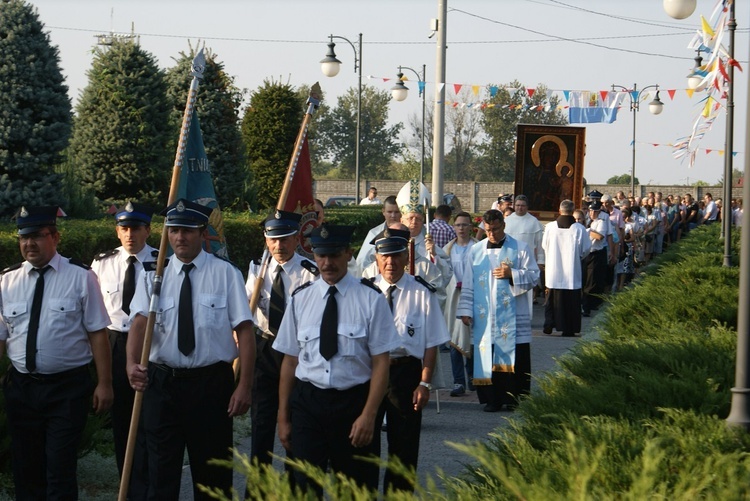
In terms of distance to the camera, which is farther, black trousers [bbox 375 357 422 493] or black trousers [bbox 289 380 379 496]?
black trousers [bbox 375 357 422 493]

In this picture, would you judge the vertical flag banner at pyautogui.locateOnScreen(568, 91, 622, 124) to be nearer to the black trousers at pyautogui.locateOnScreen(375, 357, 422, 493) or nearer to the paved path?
the paved path

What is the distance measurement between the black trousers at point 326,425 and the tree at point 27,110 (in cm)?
1067

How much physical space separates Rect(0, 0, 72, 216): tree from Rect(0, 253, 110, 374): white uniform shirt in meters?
9.35

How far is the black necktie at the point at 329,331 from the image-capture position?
5.62 meters

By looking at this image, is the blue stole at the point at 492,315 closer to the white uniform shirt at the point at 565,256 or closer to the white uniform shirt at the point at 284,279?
the white uniform shirt at the point at 284,279

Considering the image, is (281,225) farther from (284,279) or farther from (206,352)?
(206,352)

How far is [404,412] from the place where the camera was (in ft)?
21.5

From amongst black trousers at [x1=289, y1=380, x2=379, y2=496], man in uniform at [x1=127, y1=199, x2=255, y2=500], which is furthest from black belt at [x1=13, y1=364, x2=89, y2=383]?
black trousers at [x1=289, y1=380, x2=379, y2=496]

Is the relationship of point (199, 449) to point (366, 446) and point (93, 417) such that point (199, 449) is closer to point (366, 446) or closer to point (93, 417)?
point (366, 446)

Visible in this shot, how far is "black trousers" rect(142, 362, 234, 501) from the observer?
5.92 meters

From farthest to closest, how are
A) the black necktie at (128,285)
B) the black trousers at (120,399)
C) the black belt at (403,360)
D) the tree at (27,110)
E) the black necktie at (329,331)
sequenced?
1. the tree at (27,110)
2. the black necktie at (128,285)
3. the black trousers at (120,399)
4. the black belt at (403,360)
5. the black necktie at (329,331)

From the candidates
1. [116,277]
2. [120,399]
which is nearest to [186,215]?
[116,277]

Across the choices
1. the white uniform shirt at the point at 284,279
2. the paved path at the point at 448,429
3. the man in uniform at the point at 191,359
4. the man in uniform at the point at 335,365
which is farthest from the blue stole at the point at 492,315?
the man in uniform at the point at 335,365

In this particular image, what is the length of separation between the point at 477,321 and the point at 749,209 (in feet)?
18.6
